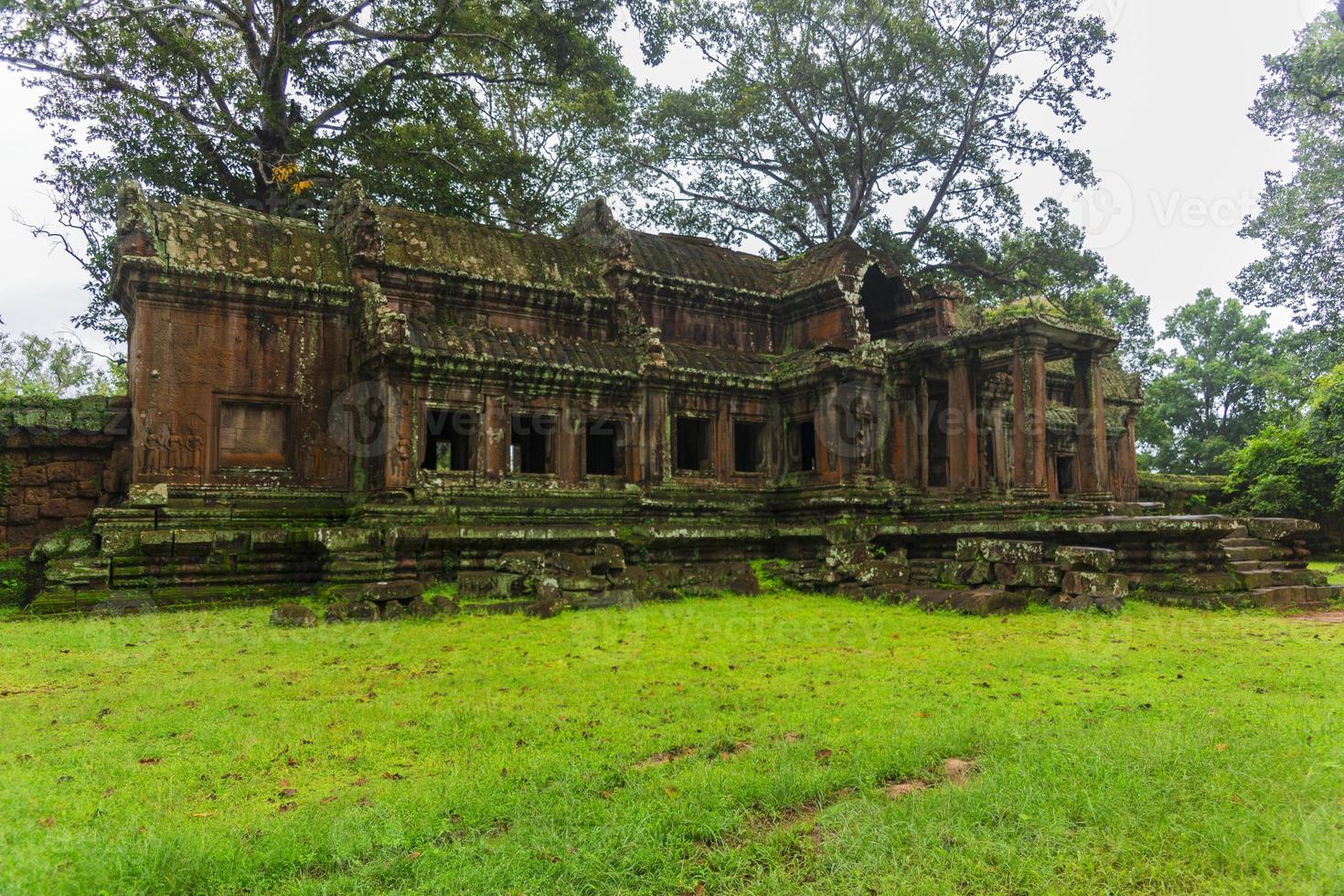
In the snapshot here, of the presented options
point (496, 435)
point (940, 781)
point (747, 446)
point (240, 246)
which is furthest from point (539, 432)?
point (940, 781)

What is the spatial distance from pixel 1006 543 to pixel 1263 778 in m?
8.91

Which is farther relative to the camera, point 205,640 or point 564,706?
point 205,640

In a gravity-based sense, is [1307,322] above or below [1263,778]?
above

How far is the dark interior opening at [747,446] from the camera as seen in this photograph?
18.9 m

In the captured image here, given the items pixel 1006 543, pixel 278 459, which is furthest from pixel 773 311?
pixel 278 459

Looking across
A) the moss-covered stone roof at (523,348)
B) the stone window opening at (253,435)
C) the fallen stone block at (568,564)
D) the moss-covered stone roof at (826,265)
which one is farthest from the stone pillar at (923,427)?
the stone window opening at (253,435)

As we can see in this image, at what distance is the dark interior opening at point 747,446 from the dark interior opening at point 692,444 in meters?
0.62

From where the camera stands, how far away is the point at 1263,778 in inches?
156

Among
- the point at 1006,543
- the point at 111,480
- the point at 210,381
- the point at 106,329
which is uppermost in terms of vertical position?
the point at 106,329

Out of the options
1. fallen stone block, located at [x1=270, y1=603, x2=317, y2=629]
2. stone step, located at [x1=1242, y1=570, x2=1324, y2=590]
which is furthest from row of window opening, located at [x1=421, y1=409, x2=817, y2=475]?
stone step, located at [x1=1242, y1=570, x2=1324, y2=590]

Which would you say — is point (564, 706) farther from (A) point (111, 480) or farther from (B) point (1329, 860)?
(A) point (111, 480)

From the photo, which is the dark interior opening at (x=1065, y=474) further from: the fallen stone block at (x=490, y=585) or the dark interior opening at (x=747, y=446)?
the fallen stone block at (x=490, y=585)

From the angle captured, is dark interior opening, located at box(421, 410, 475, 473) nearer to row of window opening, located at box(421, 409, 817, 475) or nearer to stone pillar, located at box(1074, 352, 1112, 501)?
row of window opening, located at box(421, 409, 817, 475)

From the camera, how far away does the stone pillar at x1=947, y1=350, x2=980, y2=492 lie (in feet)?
57.6
